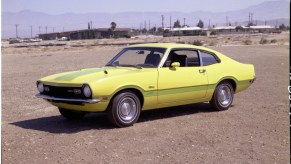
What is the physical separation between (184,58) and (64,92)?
249 centimetres

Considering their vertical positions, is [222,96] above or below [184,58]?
below

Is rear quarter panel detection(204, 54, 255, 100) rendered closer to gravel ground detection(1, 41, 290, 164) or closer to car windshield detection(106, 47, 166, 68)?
gravel ground detection(1, 41, 290, 164)

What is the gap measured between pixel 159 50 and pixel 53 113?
100 inches

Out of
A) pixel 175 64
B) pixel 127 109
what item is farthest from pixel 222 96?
pixel 127 109

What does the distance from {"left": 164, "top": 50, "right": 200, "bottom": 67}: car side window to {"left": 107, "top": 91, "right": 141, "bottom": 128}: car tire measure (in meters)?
1.20

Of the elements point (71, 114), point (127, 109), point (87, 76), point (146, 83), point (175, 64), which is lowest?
point (71, 114)

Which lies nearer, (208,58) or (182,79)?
(182,79)

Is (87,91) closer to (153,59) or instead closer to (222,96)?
(153,59)

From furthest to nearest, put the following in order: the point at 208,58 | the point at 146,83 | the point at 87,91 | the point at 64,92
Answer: the point at 208,58
the point at 146,83
the point at 64,92
the point at 87,91

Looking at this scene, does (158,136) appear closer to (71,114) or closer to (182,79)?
(182,79)

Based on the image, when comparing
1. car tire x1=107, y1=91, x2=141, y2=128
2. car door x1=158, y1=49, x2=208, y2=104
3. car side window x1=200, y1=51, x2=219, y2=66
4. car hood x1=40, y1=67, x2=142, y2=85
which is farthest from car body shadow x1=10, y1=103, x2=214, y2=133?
car side window x1=200, y1=51, x2=219, y2=66

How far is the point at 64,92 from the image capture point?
7293 millimetres

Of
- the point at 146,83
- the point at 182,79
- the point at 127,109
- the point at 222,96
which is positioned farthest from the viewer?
the point at 222,96

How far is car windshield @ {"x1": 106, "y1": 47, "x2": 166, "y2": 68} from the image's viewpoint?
807 cm
